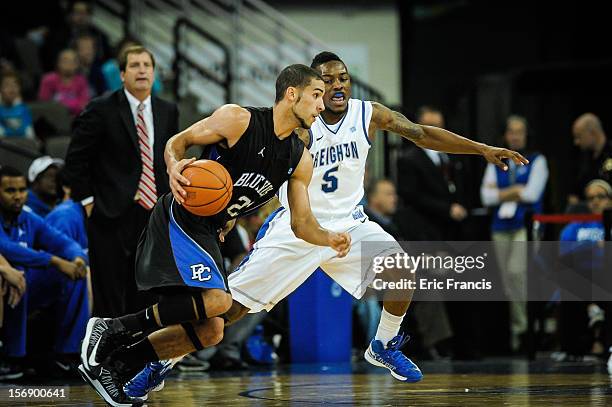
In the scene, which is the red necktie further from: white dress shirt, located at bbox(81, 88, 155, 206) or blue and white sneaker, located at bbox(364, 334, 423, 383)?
blue and white sneaker, located at bbox(364, 334, 423, 383)

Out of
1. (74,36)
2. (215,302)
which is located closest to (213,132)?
(215,302)

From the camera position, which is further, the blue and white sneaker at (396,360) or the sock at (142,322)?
the blue and white sneaker at (396,360)

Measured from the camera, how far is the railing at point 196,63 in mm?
14008

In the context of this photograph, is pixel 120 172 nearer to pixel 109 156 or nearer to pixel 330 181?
pixel 109 156

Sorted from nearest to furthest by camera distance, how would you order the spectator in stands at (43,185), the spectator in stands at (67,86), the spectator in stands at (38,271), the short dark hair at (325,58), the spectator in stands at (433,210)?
the short dark hair at (325,58), the spectator in stands at (38,271), the spectator in stands at (43,185), the spectator in stands at (433,210), the spectator in stands at (67,86)

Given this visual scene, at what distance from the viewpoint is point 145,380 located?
713cm

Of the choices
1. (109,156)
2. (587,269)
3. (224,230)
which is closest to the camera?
(224,230)

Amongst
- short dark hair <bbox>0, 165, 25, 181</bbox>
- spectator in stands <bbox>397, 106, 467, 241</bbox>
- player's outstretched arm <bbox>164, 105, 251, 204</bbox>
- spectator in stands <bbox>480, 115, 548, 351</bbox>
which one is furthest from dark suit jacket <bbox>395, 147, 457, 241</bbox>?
player's outstretched arm <bbox>164, 105, 251, 204</bbox>

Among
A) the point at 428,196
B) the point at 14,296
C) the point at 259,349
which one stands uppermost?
the point at 428,196

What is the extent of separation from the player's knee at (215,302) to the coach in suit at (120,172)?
1.88m

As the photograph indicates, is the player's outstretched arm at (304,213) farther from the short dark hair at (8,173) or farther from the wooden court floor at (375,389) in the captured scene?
the short dark hair at (8,173)

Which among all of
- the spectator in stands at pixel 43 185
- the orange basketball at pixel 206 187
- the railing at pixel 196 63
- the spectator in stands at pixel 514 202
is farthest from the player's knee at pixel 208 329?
the railing at pixel 196 63

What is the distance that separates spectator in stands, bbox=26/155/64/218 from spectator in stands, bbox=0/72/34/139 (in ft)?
5.22

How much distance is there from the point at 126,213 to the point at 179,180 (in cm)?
209
